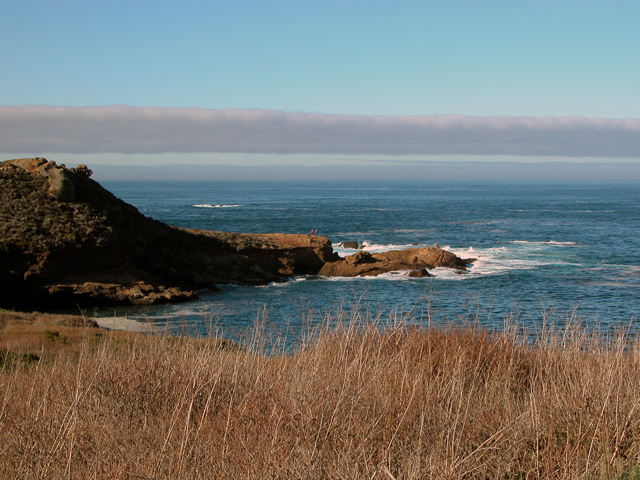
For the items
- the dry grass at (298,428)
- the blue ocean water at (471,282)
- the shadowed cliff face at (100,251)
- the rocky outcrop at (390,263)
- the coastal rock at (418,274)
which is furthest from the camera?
the rocky outcrop at (390,263)

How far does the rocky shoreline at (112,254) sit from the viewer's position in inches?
1065

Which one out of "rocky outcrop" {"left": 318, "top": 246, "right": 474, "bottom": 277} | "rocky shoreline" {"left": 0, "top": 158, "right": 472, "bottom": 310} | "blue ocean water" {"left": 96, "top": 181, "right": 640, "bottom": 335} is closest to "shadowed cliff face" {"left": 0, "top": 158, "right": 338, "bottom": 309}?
"rocky shoreline" {"left": 0, "top": 158, "right": 472, "bottom": 310}

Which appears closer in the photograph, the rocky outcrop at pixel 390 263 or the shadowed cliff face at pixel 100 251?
the shadowed cliff face at pixel 100 251

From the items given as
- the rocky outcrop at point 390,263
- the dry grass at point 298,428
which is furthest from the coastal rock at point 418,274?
the dry grass at point 298,428

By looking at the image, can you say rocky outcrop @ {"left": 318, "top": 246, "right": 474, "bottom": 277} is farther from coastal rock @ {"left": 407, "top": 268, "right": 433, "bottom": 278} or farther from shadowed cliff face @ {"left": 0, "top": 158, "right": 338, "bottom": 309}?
shadowed cliff face @ {"left": 0, "top": 158, "right": 338, "bottom": 309}

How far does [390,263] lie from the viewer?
1513 inches

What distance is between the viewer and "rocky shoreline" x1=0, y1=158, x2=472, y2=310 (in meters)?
27.0

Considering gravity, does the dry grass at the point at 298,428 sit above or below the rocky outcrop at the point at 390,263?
above

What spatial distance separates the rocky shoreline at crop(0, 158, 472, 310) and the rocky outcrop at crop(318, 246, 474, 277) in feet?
0.24

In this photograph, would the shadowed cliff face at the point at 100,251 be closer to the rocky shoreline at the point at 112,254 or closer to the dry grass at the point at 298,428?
the rocky shoreline at the point at 112,254

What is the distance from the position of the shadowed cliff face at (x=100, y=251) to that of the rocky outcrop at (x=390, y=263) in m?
1.69

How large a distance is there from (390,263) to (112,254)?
19.0 metres

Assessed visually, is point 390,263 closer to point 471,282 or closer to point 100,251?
point 471,282

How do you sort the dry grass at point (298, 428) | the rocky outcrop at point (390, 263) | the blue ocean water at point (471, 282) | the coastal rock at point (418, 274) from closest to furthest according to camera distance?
the dry grass at point (298, 428) → the blue ocean water at point (471, 282) → the coastal rock at point (418, 274) → the rocky outcrop at point (390, 263)
